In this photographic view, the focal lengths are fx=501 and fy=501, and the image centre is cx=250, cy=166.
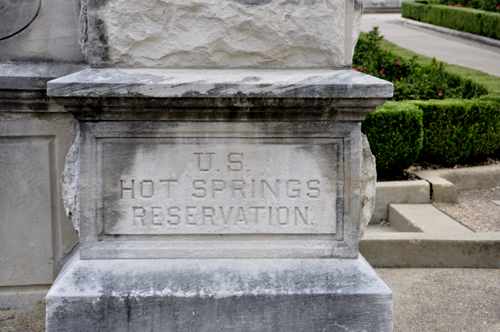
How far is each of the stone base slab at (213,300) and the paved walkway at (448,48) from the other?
847cm

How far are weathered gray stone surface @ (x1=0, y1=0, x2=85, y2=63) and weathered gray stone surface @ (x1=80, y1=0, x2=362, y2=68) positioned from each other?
365mm

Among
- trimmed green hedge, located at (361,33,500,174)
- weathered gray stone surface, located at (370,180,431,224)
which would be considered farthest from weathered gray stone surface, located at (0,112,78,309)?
trimmed green hedge, located at (361,33,500,174)

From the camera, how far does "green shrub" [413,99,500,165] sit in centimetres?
581

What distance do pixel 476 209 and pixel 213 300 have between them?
3783 millimetres

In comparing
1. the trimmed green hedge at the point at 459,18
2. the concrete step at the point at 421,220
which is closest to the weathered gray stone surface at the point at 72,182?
the concrete step at the point at 421,220

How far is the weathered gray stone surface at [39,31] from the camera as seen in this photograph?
105 inches

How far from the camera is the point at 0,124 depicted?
A: 109 inches

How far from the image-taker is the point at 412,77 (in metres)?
7.76

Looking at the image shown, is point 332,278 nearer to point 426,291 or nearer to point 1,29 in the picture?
point 426,291

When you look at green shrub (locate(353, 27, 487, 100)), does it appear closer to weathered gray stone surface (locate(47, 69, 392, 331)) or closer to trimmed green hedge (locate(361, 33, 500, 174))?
trimmed green hedge (locate(361, 33, 500, 174))

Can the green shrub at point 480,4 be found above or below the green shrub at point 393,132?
above

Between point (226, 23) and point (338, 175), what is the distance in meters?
0.90

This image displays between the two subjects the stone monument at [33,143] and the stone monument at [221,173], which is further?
the stone monument at [33,143]

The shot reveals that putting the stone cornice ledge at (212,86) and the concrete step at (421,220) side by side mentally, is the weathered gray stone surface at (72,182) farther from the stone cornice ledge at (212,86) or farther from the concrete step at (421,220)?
the concrete step at (421,220)
